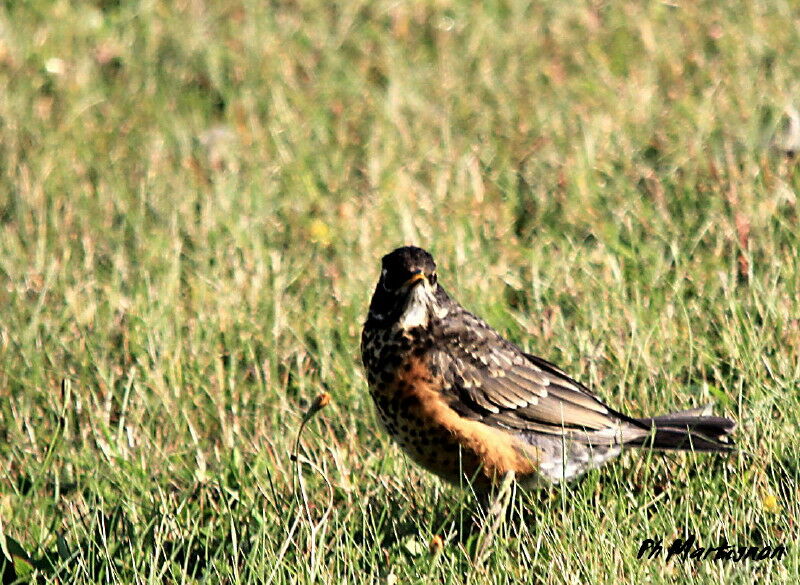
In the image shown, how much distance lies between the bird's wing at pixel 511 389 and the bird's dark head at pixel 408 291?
13 cm

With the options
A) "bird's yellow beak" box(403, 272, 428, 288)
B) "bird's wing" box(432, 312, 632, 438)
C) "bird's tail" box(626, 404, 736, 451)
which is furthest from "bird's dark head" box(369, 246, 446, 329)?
"bird's tail" box(626, 404, 736, 451)

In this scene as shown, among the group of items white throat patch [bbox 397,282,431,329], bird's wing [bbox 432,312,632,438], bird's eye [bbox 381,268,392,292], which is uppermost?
bird's eye [bbox 381,268,392,292]

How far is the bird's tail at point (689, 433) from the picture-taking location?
190 inches

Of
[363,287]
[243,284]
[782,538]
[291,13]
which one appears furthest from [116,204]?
[782,538]

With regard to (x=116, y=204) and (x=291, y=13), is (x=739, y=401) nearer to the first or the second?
(x=116, y=204)

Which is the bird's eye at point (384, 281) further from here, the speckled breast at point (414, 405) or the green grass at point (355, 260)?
the green grass at point (355, 260)

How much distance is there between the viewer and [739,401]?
5.18 m

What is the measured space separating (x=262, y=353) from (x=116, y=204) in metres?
1.80

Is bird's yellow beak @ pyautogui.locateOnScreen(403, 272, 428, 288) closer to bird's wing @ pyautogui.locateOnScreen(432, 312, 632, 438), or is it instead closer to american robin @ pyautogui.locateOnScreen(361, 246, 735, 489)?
american robin @ pyautogui.locateOnScreen(361, 246, 735, 489)

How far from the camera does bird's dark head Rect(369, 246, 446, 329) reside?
5113 millimetres

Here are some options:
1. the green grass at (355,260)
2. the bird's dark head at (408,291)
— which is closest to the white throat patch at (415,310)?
the bird's dark head at (408,291)

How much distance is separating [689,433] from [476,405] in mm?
833

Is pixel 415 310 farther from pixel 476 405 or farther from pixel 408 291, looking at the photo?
pixel 476 405

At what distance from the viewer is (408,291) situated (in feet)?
17.0
